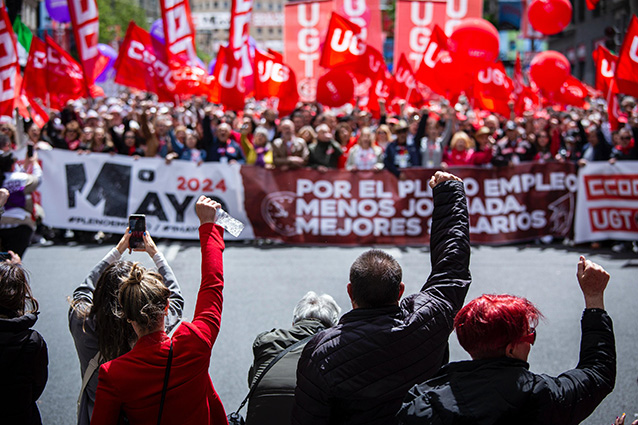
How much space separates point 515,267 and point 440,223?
248 inches

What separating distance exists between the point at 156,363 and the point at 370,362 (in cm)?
80

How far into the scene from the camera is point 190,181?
10.7 meters

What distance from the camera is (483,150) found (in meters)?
11.1

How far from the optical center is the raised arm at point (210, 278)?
272 centimetres

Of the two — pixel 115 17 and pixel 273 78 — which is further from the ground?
pixel 115 17

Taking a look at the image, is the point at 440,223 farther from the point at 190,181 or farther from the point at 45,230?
the point at 45,230

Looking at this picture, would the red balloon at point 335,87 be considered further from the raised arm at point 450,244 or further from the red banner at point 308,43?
the raised arm at point 450,244

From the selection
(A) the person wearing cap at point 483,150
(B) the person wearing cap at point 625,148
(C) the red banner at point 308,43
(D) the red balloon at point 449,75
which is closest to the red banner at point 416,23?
(C) the red banner at point 308,43

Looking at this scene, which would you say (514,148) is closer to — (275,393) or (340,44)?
(340,44)

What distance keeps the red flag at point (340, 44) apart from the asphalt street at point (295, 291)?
420 cm

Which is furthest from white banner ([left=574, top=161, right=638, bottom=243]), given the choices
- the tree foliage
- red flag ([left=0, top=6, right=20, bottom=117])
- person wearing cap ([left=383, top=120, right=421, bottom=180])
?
the tree foliage

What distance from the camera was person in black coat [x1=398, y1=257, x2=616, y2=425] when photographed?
227 cm

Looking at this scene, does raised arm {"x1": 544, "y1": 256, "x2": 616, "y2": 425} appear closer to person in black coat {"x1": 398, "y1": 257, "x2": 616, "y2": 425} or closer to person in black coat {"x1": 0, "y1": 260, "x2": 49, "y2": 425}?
person in black coat {"x1": 398, "y1": 257, "x2": 616, "y2": 425}

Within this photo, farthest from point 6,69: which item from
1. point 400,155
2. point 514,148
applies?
point 514,148
